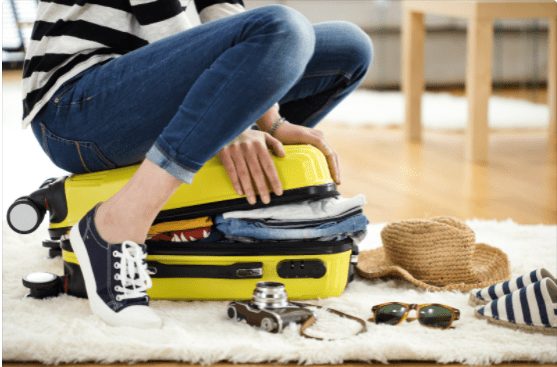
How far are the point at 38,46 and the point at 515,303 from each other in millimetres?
842

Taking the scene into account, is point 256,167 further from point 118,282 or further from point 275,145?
point 118,282

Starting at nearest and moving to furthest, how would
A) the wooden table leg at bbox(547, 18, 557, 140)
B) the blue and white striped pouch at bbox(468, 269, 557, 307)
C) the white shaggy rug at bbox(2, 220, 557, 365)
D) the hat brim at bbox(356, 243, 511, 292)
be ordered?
the white shaggy rug at bbox(2, 220, 557, 365) → the blue and white striped pouch at bbox(468, 269, 557, 307) → the hat brim at bbox(356, 243, 511, 292) → the wooden table leg at bbox(547, 18, 557, 140)

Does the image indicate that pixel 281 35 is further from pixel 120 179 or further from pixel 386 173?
pixel 386 173

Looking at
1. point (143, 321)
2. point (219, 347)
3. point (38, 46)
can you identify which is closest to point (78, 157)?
point (38, 46)

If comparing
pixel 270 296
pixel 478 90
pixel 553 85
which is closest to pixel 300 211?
pixel 270 296

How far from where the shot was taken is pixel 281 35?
87 centimetres

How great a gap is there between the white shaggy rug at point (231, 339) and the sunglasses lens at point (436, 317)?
12 mm

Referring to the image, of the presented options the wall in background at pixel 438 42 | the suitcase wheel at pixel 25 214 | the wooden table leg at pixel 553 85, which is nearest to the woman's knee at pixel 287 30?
the suitcase wheel at pixel 25 214

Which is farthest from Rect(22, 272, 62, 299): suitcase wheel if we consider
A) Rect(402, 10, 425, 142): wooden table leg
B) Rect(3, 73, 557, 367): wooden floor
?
Rect(402, 10, 425, 142): wooden table leg

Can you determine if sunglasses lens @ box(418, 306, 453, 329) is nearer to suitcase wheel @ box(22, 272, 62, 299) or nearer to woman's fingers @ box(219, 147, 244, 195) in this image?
woman's fingers @ box(219, 147, 244, 195)

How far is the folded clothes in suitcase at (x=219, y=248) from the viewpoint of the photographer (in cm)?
99

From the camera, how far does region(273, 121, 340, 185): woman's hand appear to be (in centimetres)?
106

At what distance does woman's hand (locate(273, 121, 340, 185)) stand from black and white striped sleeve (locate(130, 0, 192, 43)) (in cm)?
25

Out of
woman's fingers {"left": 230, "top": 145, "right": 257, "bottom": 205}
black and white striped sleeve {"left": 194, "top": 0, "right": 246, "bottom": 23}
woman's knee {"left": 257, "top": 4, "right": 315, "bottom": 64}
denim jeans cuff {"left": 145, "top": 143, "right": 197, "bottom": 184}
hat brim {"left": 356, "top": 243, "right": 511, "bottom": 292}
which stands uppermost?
black and white striped sleeve {"left": 194, "top": 0, "right": 246, "bottom": 23}
